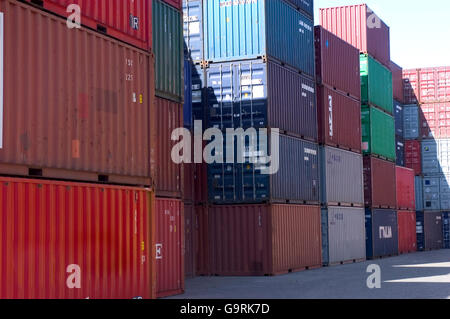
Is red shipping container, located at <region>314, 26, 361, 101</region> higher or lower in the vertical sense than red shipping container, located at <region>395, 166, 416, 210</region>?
higher

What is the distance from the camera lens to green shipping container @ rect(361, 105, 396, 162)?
32.6 meters

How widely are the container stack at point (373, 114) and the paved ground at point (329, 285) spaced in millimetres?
7930

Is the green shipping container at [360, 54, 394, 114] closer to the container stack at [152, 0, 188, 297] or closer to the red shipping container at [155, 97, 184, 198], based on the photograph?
the container stack at [152, 0, 188, 297]

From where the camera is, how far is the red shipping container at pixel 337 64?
27.5m

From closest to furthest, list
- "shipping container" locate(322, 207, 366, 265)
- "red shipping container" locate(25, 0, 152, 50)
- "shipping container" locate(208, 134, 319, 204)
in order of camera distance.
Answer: "red shipping container" locate(25, 0, 152, 50) → "shipping container" locate(208, 134, 319, 204) → "shipping container" locate(322, 207, 366, 265)

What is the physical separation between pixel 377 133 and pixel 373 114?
3.39ft

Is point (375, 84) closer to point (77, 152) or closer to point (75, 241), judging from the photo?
point (77, 152)

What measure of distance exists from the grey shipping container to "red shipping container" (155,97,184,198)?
10.5 meters

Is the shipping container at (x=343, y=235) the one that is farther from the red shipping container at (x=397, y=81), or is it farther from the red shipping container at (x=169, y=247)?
the red shipping container at (x=397, y=81)

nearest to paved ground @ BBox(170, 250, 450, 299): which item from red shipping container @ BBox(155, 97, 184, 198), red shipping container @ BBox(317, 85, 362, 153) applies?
red shipping container @ BBox(155, 97, 184, 198)

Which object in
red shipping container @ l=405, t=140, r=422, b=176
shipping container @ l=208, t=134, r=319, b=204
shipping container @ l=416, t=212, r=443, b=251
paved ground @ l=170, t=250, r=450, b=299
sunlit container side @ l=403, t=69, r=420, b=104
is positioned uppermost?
sunlit container side @ l=403, t=69, r=420, b=104

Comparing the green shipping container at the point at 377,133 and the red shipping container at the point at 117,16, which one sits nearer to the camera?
the red shipping container at the point at 117,16

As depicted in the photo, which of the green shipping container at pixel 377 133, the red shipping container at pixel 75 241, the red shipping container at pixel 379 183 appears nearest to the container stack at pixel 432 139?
the green shipping container at pixel 377 133

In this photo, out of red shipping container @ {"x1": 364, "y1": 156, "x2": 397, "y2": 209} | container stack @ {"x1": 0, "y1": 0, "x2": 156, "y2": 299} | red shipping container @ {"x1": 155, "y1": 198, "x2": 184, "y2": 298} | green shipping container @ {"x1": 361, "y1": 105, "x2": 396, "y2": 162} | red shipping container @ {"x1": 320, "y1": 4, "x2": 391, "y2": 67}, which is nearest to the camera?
container stack @ {"x1": 0, "y1": 0, "x2": 156, "y2": 299}
